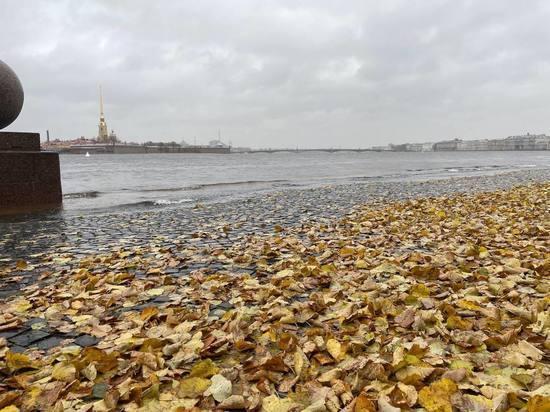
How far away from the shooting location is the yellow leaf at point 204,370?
8.17 feet

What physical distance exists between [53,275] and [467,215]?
8.00m

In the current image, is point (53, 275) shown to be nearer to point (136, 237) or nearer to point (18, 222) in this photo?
point (136, 237)

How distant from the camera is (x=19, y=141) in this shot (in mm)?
12227

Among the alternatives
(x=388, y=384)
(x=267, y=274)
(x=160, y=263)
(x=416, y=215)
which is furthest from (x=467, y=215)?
(x=388, y=384)

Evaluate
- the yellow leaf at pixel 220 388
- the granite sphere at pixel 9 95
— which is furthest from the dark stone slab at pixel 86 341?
the granite sphere at pixel 9 95

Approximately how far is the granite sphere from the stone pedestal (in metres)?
0.53

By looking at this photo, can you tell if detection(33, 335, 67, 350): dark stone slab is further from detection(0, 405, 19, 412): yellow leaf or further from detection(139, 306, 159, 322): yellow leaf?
detection(0, 405, 19, 412): yellow leaf

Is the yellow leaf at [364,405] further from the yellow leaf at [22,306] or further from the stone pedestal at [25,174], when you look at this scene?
the stone pedestal at [25,174]

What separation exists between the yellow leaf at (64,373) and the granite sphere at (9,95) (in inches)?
459

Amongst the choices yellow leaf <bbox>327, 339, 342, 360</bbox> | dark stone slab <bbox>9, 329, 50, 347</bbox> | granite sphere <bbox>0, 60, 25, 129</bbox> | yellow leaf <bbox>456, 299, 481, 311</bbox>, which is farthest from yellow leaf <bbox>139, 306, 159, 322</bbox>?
granite sphere <bbox>0, 60, 25, 129</bbox>

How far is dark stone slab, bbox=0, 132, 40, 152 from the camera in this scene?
11914 mm

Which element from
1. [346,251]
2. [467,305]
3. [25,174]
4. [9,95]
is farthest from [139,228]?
[467,305]

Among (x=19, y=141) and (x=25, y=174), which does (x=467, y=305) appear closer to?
(x=25, y=174)

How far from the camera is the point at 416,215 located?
30.6 feet
